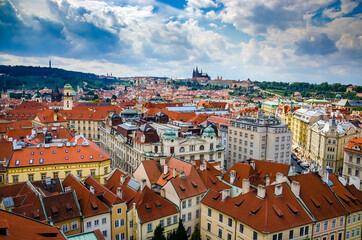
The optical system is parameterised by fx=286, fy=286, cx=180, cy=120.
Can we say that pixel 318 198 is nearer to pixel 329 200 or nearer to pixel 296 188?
pixel 329 200

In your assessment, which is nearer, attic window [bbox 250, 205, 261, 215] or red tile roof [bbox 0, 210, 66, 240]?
red tile roof [bbox 0, 210, 66, 240]

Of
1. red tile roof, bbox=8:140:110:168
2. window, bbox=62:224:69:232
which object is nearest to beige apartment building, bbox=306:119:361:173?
red tile roof, bbox=8:140:110:168

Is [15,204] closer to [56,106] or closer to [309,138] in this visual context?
[309,138]

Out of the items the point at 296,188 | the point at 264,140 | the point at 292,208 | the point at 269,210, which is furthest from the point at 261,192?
the point at 264,140

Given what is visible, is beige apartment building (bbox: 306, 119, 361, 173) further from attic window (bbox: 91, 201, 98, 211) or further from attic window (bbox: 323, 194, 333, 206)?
attic window (bbox: 91, 201, 98, 211)

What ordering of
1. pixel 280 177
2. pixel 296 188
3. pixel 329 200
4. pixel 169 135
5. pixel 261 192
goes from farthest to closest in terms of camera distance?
pixel 169 135 < pixel 280 177 < pixel 329 200 < pixel 296 188 < pixel 261 192
